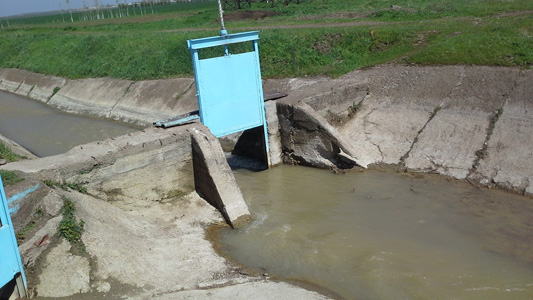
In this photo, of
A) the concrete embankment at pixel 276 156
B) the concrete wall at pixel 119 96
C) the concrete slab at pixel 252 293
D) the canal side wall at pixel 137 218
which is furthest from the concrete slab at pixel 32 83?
the concrete slab at pixel 252 293

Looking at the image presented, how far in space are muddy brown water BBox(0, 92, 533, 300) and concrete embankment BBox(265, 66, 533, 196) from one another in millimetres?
518

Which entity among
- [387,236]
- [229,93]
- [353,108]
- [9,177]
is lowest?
[387,236]

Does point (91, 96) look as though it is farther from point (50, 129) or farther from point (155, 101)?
point (155, 101)

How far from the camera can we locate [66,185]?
8.84 meters

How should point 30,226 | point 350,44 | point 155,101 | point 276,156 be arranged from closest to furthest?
1. point 30,226
2. point 276,156
3. point 350,44
4. point 155,101

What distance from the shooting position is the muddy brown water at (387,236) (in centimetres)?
738

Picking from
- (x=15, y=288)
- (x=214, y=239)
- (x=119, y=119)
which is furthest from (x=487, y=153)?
(x=119, y=119)

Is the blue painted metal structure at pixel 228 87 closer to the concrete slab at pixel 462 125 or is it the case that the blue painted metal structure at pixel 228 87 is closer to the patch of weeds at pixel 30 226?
the concrete slab at pixel 462 125

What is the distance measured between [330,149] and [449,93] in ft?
11.1

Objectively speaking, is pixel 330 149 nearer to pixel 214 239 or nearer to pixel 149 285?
pixel 214 239

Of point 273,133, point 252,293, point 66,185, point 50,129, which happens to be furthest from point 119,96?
point 252,293

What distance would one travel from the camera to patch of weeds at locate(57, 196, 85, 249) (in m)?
7.17

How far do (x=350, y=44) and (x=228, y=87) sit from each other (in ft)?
25.4

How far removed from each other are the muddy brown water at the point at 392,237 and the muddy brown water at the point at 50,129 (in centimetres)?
840
